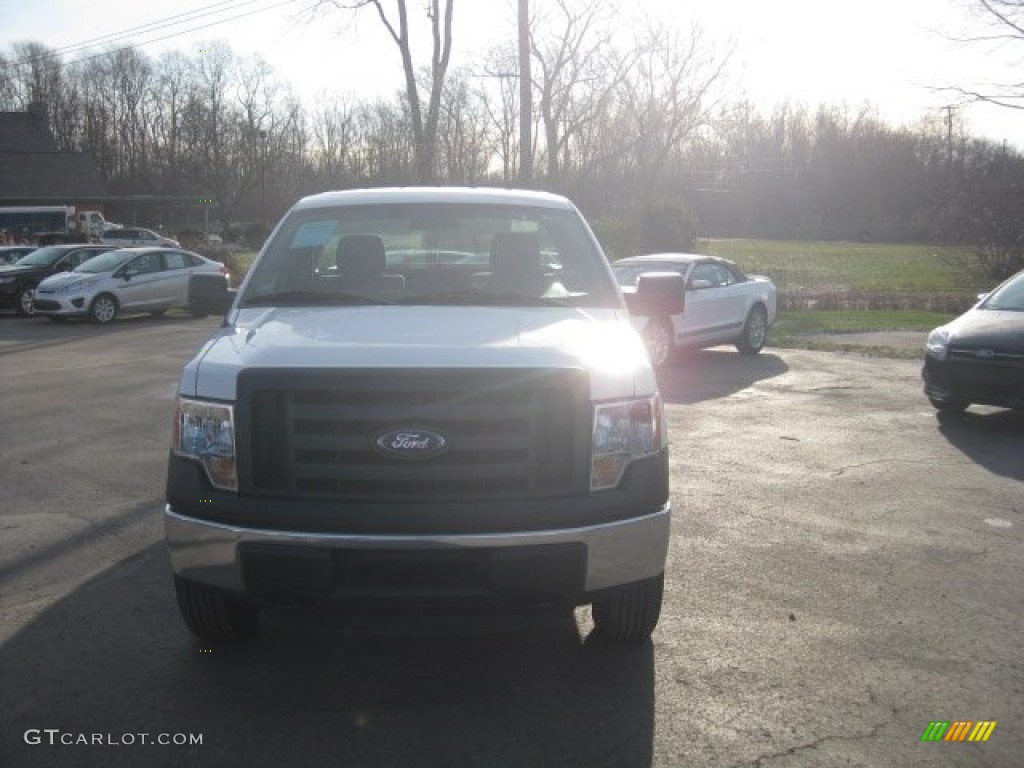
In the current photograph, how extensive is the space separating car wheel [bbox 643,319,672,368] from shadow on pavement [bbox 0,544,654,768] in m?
8.76

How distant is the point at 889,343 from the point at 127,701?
1481 cm

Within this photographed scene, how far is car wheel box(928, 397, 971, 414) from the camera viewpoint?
9.41 meters

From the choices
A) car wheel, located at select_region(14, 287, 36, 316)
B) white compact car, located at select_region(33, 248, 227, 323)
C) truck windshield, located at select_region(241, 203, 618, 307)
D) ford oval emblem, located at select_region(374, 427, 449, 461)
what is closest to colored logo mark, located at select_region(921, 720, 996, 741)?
ford oval emblem, located at select_region(374, 427, 449, 461)

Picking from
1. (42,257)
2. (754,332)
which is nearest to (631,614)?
(754,332)

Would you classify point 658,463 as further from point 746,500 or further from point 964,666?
point 746,500

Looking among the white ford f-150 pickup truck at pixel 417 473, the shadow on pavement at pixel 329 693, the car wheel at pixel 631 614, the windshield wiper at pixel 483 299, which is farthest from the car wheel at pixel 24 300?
the car wheel at pixel 631 614

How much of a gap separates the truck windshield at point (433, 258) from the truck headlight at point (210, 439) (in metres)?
1.05

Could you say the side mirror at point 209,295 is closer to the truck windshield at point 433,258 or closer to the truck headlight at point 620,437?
the truck windshield at point 433,258

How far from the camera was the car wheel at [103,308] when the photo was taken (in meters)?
20.2

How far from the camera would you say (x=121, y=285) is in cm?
2081

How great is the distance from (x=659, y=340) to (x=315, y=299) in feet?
29.6

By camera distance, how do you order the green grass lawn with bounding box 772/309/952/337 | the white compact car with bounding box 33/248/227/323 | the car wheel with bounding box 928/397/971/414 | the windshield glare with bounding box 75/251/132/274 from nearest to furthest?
the car wheel with bounding box 928/397/971/414
the green grass lawn with bounding box 772/309/952/337
the white compact car with bounding box 33/248/227/323
the windshield glare with bounding box 75/251/132/274

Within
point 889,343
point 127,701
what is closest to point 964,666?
point 127,701

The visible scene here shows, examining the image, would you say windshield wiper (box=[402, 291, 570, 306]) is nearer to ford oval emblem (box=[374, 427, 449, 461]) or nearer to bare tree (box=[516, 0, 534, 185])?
ford oval emblem (box=[374, 427, 449, 461])
